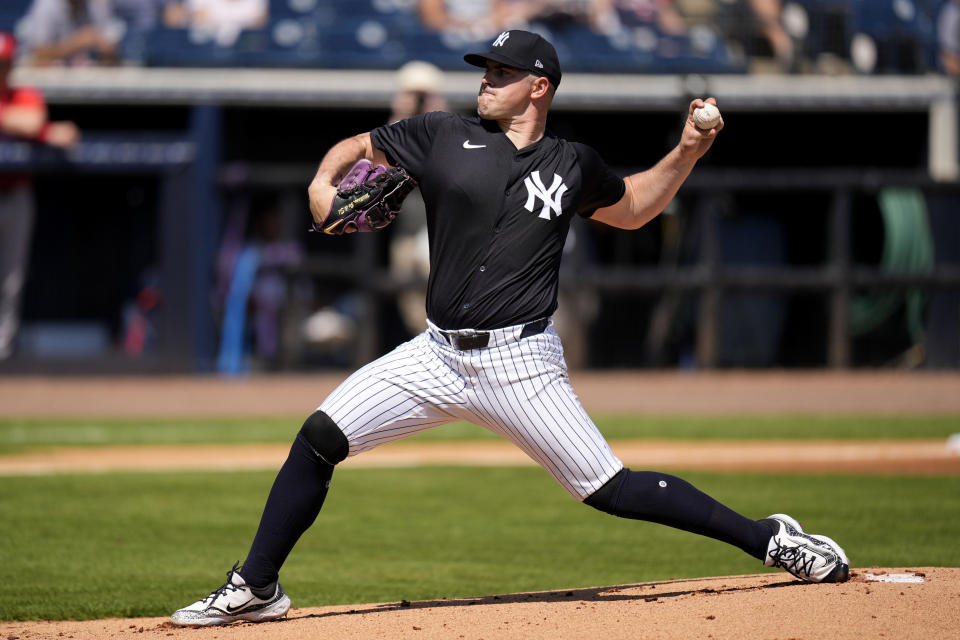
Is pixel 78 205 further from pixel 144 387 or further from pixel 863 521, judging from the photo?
pixel 863 521

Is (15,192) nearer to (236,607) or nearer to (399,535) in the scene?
(399,535)

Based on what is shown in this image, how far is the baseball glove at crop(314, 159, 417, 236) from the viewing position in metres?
3.69

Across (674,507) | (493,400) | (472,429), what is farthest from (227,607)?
(472,429)

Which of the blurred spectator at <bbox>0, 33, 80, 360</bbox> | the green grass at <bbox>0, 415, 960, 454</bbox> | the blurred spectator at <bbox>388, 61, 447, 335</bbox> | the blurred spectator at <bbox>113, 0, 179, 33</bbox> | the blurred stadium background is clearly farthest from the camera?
the blurred spectator at <bbox>113, 0, 179, 33</bbox>

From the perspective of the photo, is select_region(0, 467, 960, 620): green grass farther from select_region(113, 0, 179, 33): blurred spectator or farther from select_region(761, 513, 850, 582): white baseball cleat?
select_region(113, 0, 179, 33): blurred spectator

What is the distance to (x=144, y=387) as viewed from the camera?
1255cm

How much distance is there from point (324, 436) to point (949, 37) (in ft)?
41.1

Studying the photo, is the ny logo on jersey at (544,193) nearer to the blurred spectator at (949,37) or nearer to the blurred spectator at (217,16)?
the blurred spectator at (217,16)

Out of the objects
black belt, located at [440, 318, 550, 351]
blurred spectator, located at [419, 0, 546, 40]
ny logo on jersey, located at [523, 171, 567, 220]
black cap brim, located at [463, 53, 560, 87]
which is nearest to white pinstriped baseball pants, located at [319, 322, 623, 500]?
black belt, located at [440, 318, 550, 351]

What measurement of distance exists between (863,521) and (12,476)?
464 centimetres

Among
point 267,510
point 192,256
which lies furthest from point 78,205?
point 267,510

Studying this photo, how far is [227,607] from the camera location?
12.3ft

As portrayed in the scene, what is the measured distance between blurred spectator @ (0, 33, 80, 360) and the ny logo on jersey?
979 centimetres

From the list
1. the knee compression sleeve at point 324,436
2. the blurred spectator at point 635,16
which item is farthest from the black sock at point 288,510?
the blurred spectator at point 635,16
